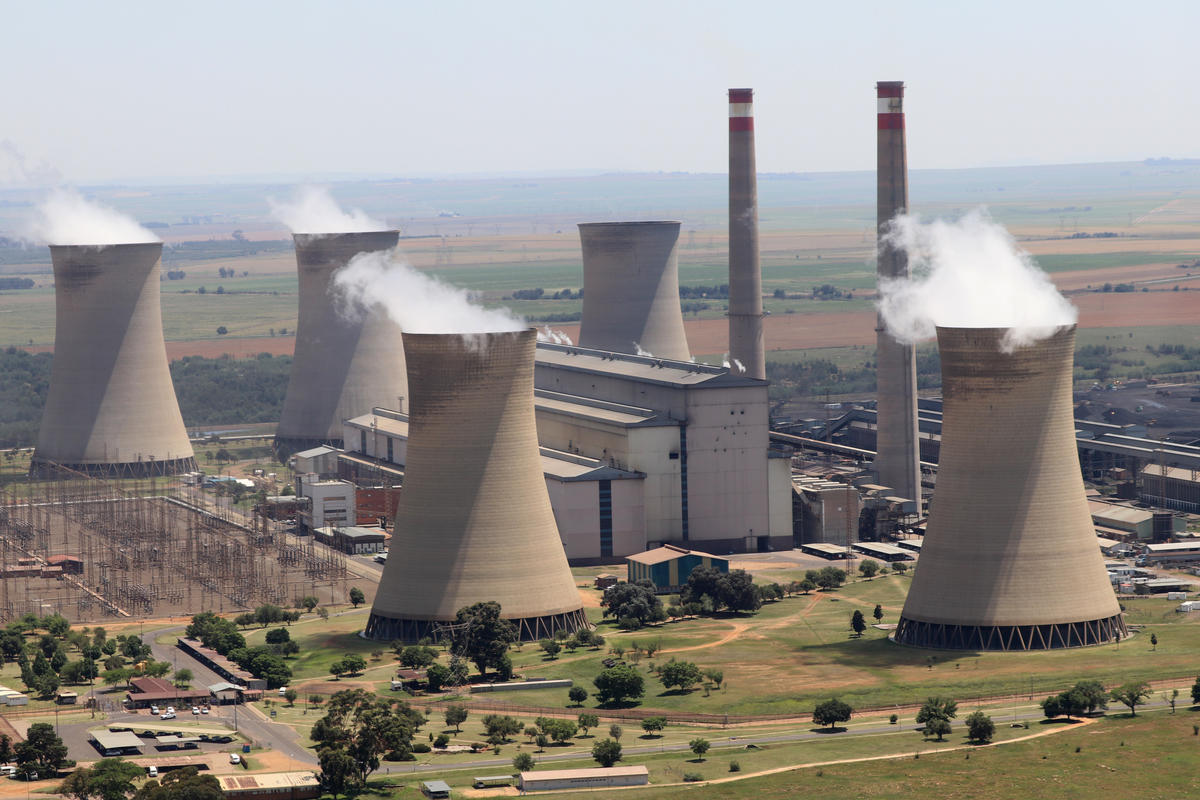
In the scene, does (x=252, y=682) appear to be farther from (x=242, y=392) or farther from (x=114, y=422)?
(x=242, y=392)

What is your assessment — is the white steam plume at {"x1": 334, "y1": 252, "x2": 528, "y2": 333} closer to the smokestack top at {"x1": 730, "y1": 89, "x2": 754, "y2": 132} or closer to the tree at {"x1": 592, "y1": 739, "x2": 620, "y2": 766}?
the smokestack top at {"x1": 730, "y1": 89, "x2": 754, "y2": 132}

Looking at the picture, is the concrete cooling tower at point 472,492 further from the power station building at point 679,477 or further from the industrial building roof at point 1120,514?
the industrial building roof at point 1120,514

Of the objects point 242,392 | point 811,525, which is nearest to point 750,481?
point 811,525

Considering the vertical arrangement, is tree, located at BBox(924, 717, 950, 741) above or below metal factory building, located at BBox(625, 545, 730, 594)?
below

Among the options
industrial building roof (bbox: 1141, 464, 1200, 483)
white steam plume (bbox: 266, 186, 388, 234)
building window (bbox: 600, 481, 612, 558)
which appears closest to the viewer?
building window (bbox: 600, 481, 612, 558)

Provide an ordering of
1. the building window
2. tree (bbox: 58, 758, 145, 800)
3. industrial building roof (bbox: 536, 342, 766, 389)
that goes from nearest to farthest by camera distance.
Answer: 1. tree (bbox: 58, 758, 145, 800)
2. the building window
3. industrial building roof (bbox: 536, 342, 766, 389)

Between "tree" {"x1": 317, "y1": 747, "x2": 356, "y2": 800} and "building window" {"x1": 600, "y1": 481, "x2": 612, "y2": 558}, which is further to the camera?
"building window" {"x1": 600, "y1": 481, "x2": 612, "y2": 558}

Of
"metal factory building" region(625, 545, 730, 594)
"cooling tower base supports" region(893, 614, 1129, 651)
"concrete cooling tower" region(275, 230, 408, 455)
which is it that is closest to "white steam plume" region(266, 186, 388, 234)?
"concrete cooling tower" region(275, 230, 408, 455)

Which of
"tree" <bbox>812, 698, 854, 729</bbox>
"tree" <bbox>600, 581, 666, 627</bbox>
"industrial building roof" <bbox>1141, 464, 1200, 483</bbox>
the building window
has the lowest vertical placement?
"tree" <bbox>812, 698, 854, 729</bbox>
